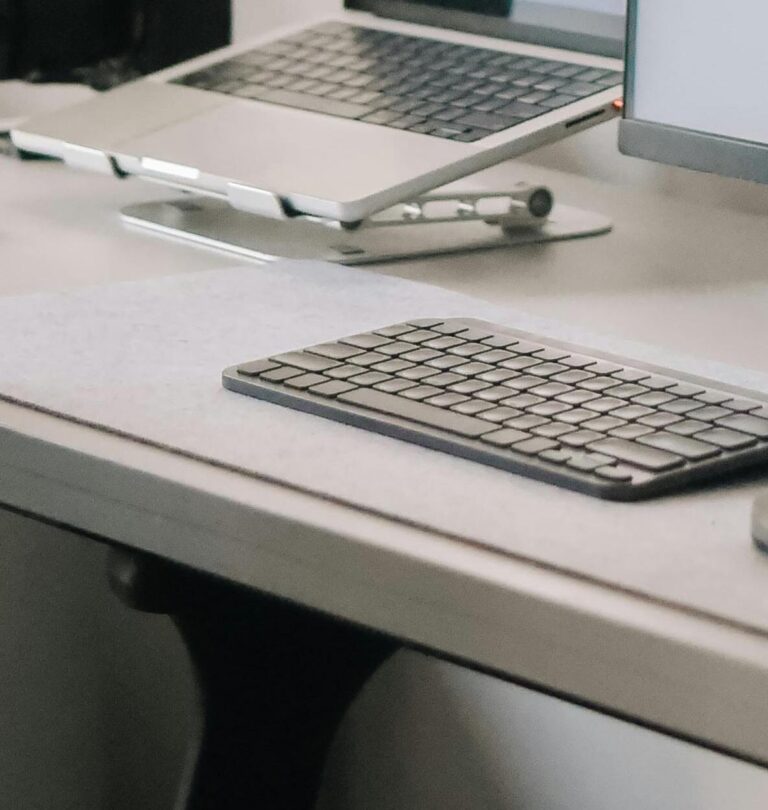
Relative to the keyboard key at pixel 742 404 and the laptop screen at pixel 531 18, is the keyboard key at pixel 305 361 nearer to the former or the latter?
the keyboard key at pixel 742 404

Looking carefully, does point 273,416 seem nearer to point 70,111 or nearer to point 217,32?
point 70,111

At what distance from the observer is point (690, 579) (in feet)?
1.57

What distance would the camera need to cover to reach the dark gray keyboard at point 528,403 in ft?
1.82

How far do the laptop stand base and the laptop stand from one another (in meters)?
0.03

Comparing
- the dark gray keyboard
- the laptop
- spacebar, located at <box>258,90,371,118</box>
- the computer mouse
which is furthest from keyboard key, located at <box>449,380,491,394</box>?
spacebar, located at <box>258,90,371,118</box>

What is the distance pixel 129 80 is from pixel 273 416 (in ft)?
2.33

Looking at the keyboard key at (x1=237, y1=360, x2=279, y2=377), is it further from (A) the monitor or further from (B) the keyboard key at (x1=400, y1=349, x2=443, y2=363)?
(A) the monitor

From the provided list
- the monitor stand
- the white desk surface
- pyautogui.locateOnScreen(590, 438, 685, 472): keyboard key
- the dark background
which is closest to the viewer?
the white desk surface

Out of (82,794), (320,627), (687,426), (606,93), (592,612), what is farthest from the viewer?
(82,794)

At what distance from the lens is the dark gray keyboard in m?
0.55

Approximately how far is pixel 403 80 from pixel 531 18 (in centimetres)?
11

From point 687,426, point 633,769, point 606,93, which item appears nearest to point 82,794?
point 633,769

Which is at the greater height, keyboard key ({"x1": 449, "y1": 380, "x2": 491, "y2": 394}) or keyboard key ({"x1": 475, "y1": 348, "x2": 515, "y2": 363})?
keyboard key ({"x1": 449, "y1": 380, "x2": 491, "y2": 394})

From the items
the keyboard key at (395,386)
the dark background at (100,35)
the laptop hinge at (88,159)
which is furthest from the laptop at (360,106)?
the keyboard key at (395,386)
